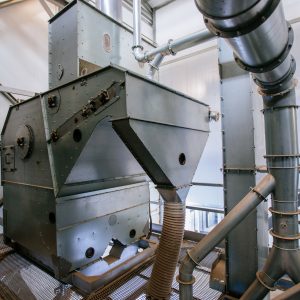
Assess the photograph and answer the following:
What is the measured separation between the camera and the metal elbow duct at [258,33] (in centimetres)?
68

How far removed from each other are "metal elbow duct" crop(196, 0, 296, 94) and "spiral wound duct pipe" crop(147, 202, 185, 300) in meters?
0.85

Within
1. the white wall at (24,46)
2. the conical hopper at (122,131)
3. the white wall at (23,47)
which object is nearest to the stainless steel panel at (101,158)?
the conical hopper at (122,131)

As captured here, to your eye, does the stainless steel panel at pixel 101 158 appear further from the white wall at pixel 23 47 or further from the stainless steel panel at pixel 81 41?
the white wall at pixel 23 47

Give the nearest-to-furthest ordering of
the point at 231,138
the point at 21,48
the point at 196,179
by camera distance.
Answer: the point at 231,138 → the point at 21,48 → the point at 196,179

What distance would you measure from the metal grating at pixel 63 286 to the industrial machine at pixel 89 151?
0.12 metres

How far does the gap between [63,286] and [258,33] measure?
2051 mm

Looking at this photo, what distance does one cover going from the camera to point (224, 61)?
1532 millimetres

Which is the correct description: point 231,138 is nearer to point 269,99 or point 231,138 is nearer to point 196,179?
point 269,99

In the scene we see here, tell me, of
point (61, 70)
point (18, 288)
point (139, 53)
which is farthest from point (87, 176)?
point (139, 53)

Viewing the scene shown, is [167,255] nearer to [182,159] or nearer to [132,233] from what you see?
[182,159]

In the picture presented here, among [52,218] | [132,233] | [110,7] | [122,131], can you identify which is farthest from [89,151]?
[110,7]

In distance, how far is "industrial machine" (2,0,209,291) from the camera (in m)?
1.16

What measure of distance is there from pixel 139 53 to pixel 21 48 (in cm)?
225

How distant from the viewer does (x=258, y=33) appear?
0.78m
